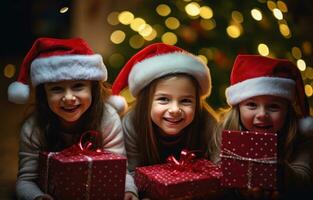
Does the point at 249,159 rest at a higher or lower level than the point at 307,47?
lower

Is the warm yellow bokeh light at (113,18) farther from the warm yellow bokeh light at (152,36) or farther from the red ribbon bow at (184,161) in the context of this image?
the red ribbon bow at (184,161)

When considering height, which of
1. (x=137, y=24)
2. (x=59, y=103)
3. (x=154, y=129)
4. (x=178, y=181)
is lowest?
(x=178, y=181)

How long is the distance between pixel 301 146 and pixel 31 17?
117cm

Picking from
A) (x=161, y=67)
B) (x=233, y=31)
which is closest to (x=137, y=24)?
(x=233, y=31)

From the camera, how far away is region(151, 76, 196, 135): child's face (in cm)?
150

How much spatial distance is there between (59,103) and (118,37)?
690 mm

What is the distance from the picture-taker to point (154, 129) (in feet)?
5.34

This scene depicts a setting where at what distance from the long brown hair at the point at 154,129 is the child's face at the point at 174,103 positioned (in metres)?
0.04

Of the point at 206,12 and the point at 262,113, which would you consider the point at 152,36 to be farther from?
the point at 262,113

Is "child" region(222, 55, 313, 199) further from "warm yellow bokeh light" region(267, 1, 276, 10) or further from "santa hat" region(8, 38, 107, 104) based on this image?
"santa hat" region(8, 38, 107, 104)

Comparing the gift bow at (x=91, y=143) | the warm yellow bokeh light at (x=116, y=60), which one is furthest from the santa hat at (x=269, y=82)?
the warm yellow bokeh light at (x=116, y=60)

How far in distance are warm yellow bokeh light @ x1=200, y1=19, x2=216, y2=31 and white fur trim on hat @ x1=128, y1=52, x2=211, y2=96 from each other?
486 mm

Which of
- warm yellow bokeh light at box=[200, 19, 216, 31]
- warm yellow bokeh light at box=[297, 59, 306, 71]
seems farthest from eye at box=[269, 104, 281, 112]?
warm yellow bokeh light at box=[200, 19, 216, 31]

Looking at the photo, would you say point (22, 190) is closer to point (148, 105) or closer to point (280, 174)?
point (148, 105)
